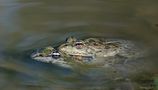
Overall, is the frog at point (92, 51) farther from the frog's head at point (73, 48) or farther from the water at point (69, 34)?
the water at point (69, 34)

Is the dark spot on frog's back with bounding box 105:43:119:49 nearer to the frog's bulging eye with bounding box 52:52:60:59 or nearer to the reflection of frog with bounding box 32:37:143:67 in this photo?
the reflection of frog with bounding box 32:37:143:67

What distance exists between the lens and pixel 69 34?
16.4 ft

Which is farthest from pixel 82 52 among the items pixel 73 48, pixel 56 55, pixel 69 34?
pixel 69 34

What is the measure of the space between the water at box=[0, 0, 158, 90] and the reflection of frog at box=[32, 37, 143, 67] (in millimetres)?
119

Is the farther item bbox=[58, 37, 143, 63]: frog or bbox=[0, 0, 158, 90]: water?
bbox=[58, 37, 143, 63]: frog

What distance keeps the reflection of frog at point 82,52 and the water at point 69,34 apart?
119mm

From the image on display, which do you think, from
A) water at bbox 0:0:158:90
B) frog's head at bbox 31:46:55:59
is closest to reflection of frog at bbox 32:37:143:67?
frog's head at bbox 31:46:55:59

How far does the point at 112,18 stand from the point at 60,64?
1595mm

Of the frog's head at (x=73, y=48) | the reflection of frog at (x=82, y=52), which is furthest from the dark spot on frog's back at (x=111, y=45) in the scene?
the frog's head at (x=73, y=48)

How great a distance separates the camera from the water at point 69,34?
376 centimetres

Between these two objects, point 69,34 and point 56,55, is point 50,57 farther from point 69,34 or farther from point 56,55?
point 69,34

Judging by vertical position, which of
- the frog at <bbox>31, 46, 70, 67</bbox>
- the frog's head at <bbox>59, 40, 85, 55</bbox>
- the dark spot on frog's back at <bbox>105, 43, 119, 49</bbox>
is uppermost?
the dark spot on frog's back at <bbox>105, 43, 119, 49</bbox>

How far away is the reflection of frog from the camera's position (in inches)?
164

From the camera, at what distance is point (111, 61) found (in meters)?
4.18
